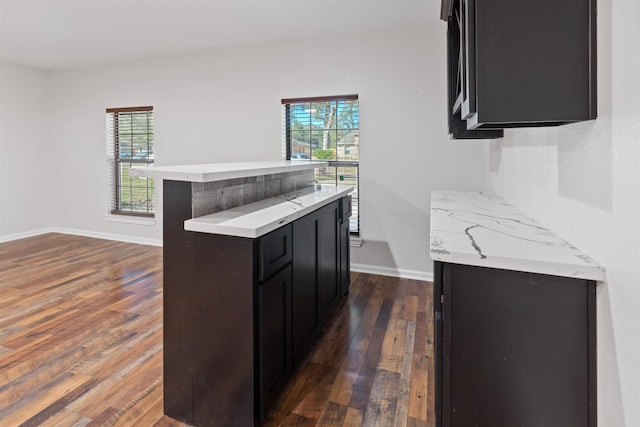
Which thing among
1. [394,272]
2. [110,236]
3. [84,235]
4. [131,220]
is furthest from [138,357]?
[84,235]

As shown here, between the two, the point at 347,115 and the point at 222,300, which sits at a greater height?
the point at 347,115

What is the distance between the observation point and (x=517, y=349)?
1059mm

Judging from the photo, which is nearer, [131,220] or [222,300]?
[222,300]

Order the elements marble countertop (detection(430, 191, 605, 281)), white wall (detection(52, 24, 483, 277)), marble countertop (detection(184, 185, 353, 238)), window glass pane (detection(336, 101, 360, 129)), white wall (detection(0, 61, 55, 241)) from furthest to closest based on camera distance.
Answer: white wall (detection(0, 61, 55, 241)) < window glass pane (detection(336, 101, 360, 129)) < white wall (detection(52, 24, 483, 277)) < marble countertop (detection(184, 185, 353, 238)) < marble countertop (detection(430, 191, 605, 281))

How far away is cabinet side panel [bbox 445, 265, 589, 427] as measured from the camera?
101 centimetres

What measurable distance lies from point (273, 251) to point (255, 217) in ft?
0.56

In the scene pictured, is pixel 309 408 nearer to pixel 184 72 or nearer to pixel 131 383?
pixel 131 383

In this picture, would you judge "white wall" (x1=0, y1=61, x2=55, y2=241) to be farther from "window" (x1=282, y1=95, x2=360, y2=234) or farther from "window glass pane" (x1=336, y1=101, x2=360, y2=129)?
"window glass pane" (x1=336, y1=101, x2=360, y2=129)

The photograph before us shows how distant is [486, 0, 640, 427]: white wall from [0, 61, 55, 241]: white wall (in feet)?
21.2

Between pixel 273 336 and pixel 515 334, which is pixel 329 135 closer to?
pixel 273 336

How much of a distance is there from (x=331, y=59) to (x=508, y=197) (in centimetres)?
242

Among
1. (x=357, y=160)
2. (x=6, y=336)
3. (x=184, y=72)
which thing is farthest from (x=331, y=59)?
(x=6, y=336)

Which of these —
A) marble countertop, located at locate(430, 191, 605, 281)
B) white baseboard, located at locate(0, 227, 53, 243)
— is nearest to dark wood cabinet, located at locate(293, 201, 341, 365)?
marble countertop, located at locate(430, 191, 605, 281)

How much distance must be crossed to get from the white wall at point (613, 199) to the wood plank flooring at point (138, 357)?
3.14ft
